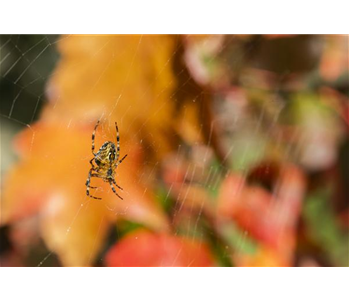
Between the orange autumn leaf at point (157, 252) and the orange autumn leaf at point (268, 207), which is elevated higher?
the orange autumn leaf at point (268, 207)

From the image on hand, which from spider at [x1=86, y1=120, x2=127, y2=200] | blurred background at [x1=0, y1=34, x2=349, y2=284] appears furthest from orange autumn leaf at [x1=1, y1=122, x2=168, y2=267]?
spider at [x1=86, y1=120, x2=127, y2=200]

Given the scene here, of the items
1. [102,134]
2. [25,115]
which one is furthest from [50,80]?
[102,134]

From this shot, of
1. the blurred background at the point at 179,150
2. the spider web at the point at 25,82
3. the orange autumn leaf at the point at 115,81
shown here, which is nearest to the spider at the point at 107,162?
the blurred background at the point at 179,150

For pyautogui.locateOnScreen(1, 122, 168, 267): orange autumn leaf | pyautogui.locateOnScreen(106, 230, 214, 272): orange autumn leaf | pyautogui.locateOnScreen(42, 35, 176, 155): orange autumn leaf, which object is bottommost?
pyautogui.locateOnScreen(106, 230, 214, 272): orange autumn leaf

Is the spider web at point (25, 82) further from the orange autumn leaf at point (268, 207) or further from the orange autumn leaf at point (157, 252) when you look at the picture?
the orange autumn leaf at point (268, 207)

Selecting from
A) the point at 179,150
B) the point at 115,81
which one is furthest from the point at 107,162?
the point at 115,81

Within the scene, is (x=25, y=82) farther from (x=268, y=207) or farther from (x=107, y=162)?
(x=268, y=207)

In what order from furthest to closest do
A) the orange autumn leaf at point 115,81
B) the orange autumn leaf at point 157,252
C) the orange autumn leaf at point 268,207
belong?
the orange autumn leaf at point 268,207 → the orange autumn leaf at point 157,252 → the orange autumn leaf at point 115,81

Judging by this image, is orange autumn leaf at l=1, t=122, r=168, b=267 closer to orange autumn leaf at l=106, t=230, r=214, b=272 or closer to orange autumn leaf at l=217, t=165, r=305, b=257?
orange autumn leaf at l=106, t=230, r=214, b=272
